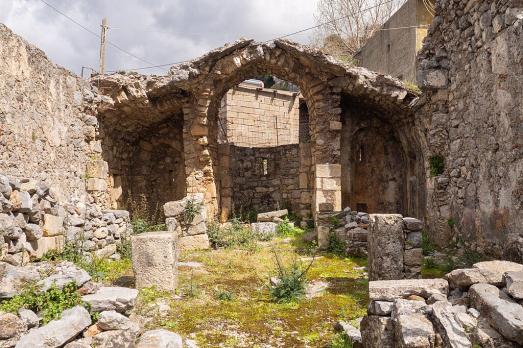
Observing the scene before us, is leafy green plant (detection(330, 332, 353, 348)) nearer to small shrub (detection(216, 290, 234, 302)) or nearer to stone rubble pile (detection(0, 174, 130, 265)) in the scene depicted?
small shrub (detection(216, 290, 234, 302))

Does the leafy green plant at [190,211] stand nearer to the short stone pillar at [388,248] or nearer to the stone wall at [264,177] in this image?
the stone wall at [264,177]

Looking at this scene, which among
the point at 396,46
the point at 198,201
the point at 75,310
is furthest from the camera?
the point at 396,46

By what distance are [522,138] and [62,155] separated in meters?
8.33

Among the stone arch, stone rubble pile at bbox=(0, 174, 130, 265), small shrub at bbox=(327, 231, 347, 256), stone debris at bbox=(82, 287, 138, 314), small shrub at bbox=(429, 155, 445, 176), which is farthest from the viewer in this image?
the stone arch

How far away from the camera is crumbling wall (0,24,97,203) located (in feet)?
20.8

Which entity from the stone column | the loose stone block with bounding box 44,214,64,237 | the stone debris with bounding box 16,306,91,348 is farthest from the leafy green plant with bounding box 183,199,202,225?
the stone debris with bounding box 16,306,91,348

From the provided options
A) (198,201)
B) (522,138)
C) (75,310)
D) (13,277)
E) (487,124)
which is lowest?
(75,310)

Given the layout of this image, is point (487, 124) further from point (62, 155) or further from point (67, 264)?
point (62, 155)

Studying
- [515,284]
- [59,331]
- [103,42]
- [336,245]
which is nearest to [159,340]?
[59,331]

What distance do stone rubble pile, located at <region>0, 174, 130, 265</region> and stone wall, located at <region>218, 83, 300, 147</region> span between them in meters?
9.96

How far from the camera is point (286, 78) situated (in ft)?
38.8

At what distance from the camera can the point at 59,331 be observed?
3436mm

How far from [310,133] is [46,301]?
911cm

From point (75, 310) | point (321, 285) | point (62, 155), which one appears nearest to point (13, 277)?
point (75, 310)
